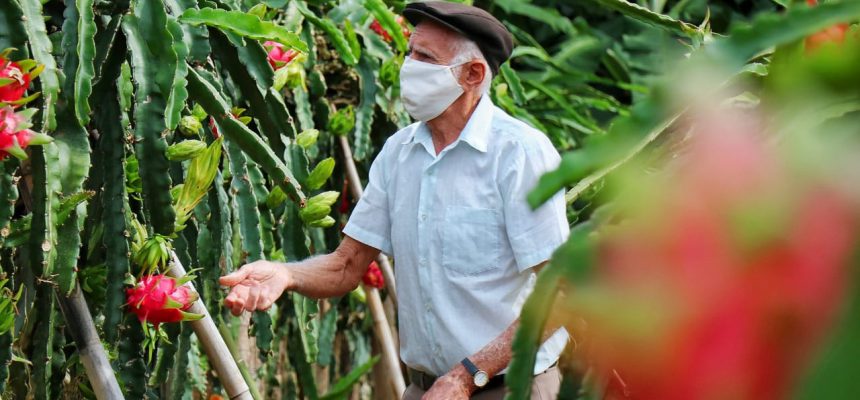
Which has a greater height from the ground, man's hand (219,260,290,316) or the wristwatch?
man's hand (219,260,290,316)

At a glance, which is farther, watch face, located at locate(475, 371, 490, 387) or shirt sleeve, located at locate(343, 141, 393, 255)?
shirt sleeve, located at locate(343, 141, 393, 255)

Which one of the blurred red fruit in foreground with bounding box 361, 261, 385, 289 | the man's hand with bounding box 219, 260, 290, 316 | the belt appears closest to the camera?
the man's hand with bounding box 219, 260, 290, 316

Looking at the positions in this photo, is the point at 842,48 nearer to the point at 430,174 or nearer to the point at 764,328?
the point at 764,328

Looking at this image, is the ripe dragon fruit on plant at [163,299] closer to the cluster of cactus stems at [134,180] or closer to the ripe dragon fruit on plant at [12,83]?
the cluster of cactus stems at [134,180]

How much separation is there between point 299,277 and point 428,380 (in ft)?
1.01

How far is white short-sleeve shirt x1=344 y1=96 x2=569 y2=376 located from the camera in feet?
6.58

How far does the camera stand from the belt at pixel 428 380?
205 centimetres

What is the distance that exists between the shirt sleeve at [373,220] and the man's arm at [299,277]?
0.11ft

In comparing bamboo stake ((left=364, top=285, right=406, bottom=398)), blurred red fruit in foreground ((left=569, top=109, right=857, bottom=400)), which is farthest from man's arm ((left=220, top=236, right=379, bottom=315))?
blurred red fruit in foreground ((left=569, top=109, right=857, bottom=400))

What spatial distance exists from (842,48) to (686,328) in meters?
0.12

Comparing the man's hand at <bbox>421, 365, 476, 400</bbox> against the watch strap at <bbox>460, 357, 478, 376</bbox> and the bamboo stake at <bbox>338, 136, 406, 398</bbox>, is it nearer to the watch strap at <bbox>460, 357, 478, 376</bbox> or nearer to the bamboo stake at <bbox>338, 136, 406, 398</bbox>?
the watch strap at <bbox>460, 357, 478, 376</bbox>

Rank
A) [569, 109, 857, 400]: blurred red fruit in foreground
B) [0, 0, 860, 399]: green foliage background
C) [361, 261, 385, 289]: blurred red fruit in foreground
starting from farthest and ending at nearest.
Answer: [361, 261, 385, 289]: blurred red fruit in foreground < [0, 0, 860, 399]: green foliage background < [569, 109, 857, 400]: blurred red fruit in foreground

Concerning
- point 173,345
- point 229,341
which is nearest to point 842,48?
point 173,345

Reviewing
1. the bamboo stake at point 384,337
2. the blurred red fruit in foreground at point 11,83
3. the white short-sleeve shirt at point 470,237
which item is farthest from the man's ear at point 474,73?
the bamboo stake at point 384,337
